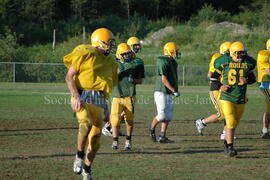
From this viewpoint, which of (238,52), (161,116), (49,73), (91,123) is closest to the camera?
(91,123)

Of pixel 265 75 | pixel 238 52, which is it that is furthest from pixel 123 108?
pixel 265 75

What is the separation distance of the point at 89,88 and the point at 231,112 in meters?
3.08

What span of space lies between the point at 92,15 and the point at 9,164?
172ft

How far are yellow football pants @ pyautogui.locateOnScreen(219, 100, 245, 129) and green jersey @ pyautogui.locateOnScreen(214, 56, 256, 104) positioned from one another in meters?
0.08

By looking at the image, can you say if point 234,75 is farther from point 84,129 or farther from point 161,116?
point 84,129

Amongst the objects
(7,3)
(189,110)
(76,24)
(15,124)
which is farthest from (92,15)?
(15,124)

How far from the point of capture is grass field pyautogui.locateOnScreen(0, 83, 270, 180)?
7.12 meters

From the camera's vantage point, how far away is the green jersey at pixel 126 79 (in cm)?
951

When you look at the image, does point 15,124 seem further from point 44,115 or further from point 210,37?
point 210,37

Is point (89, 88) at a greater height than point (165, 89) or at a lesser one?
greater

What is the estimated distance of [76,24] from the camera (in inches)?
2109

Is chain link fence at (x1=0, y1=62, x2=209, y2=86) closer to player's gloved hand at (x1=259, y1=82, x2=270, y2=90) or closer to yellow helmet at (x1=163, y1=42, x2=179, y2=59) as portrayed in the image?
player's gloved hand at (x1=259, y1=82, x2=270, y2=90)

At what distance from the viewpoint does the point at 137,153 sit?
884 cm

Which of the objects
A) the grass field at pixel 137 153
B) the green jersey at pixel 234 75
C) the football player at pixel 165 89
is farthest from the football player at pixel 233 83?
the football player at pixel 165 89
